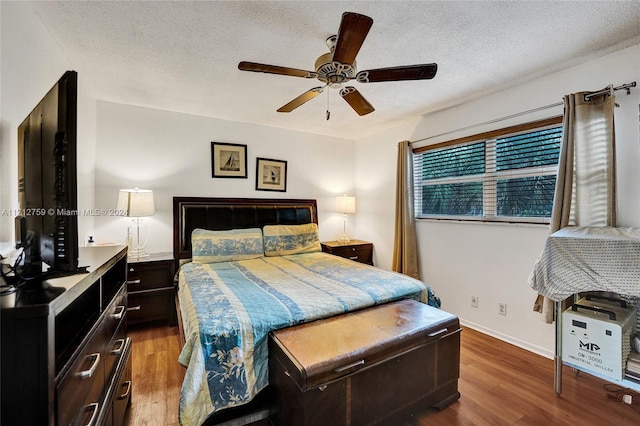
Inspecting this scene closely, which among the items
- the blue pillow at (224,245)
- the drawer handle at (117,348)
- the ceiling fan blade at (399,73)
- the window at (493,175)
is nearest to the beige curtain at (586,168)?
the window at (493,175)

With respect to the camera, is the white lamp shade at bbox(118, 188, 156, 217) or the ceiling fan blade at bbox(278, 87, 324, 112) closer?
the ceiling fan blade at bbox(278, 87, 324, 112)

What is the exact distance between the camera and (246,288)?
7.00 ft

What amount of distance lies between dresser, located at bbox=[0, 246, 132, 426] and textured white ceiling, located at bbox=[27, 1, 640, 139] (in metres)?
1.47

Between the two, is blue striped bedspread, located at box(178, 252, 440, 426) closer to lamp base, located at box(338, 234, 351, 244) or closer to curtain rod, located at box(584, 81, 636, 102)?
lamp base, located at box(338, 234, 351, 244)

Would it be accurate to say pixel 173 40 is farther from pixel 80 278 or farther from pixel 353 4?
pixel 80 278

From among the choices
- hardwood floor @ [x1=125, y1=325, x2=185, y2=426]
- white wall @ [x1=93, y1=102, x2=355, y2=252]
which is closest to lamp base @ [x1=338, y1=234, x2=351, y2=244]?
white wall @ [x1=93, y1=102, x2=355, y2=252]

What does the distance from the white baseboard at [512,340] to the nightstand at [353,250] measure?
1535mm

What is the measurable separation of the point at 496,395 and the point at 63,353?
7.85 ft

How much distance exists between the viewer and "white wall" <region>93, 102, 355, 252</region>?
3111mm

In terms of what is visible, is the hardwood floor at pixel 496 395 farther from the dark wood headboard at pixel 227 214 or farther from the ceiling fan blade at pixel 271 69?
the ceiling fan blade at pixel 271 69

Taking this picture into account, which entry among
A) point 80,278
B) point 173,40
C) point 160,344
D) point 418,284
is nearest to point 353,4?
point 173,40

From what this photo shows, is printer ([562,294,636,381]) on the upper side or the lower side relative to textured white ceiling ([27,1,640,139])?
lower

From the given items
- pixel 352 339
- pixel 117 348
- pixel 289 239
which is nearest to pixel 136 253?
pixel 289 239

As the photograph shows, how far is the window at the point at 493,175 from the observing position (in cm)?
250
